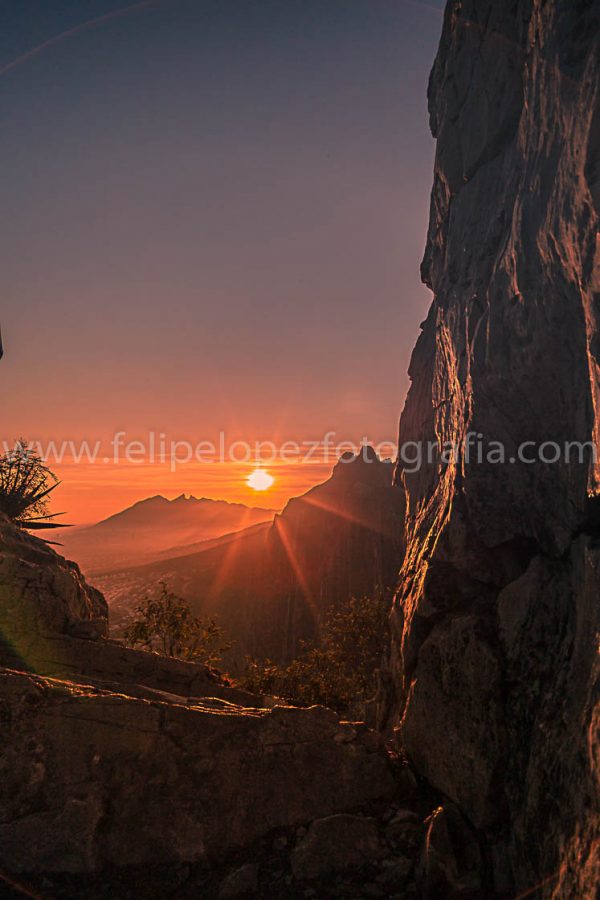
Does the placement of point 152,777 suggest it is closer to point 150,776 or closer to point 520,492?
point 150,776

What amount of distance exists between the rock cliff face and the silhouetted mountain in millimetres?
78055

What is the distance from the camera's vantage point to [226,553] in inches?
6043

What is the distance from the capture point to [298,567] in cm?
12662

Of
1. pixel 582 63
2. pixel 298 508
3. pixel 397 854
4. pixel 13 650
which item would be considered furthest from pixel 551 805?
pixel 298 508

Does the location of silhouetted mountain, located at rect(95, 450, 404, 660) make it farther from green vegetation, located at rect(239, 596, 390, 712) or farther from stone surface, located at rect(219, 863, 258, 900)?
stone surface, located at rect(219, 863, 258, 900)

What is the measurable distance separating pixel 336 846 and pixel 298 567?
116797 millimetres

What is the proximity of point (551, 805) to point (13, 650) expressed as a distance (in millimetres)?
16189

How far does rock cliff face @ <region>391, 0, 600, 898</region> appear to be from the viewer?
11.1m

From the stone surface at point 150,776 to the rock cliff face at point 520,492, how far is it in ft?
11.4

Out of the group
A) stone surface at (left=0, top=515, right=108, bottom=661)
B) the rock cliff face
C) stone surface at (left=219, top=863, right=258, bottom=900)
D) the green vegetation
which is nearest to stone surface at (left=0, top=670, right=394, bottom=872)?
stone surface at (left=219, top=863, right=258, bottom=900)

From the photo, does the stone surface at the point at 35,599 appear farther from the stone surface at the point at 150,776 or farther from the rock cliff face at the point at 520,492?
the rock cliff face at the point at 520,492

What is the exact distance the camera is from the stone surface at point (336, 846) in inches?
448

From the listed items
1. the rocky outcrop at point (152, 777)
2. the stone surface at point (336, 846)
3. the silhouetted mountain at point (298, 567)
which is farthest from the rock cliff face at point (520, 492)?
the silhouetted mountain at point (298, 567)

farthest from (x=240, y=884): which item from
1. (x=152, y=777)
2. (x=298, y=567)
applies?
(x=298, y=567)
